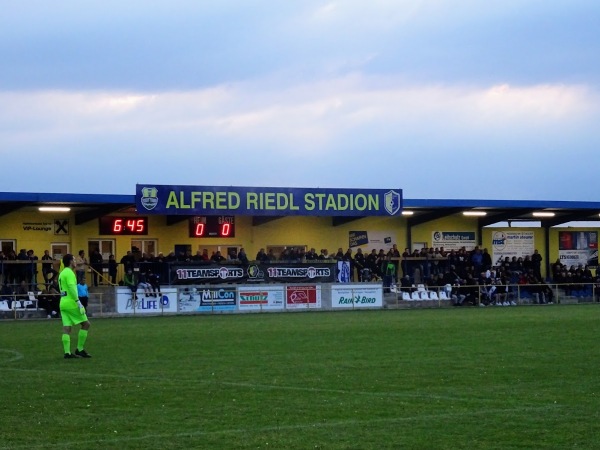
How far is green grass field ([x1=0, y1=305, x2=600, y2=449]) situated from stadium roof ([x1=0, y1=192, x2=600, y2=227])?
61.8 feet

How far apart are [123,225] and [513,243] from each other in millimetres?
20515

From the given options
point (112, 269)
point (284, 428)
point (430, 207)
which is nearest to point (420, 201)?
point (430, 207)

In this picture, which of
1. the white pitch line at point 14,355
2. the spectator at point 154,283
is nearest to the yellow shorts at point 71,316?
the white pitch line at point 14,355

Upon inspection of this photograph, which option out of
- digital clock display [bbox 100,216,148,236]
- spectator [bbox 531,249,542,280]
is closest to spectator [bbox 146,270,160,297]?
digital clock display [bbox 100,216,148,236]

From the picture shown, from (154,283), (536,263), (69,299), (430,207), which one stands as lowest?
(69,299)

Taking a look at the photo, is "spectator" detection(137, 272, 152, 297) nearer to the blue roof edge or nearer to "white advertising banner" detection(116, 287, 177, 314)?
"white advertising banner" detection(116, 287, 177, 314)

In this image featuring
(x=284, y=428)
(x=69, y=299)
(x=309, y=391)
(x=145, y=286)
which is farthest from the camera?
(x=145, y=286)

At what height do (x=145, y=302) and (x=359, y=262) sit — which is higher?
(x=359, y=262)

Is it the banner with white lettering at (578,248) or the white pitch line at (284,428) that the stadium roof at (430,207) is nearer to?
the banner with white lettering at (578,248)

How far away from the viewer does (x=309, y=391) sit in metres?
14.2

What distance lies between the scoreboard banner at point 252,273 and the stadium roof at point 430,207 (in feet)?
17.7

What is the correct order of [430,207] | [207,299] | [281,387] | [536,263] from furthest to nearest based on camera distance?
[536,263], [430,207], [207,299], [281,387]

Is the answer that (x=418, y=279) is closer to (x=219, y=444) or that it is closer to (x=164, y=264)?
(x=164, y=264)

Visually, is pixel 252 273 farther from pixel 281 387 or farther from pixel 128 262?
pixel 281 387
